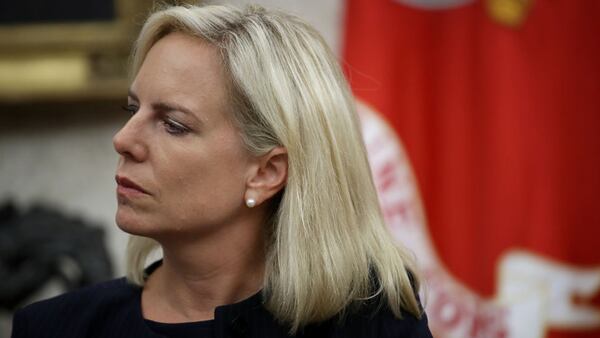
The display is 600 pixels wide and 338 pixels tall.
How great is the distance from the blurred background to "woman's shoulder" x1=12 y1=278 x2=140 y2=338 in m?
0.93

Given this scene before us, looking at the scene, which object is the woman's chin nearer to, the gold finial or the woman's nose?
the woman's nose

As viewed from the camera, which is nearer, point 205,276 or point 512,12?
point 205,276

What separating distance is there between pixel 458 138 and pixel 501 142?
123mm

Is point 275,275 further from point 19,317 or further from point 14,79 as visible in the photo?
point 14,79

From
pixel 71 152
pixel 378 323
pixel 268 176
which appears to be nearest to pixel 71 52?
pixel 71 152

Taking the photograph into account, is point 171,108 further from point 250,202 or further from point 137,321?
point 137,321

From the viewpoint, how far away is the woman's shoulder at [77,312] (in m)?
1.49

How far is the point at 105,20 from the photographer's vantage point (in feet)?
8.35

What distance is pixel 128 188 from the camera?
1.40m

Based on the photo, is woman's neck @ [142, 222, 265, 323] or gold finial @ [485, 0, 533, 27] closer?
woman's neck @ [142, 222, 265, 323]

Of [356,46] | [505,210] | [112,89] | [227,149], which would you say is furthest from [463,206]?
[227,149]

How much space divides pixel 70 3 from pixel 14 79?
28 centimetres

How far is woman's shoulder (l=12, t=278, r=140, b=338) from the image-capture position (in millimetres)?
1494

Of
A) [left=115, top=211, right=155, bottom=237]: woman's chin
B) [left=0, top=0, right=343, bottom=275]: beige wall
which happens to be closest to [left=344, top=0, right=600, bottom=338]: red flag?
[left=0, top=0, right=343, bottom=275]: beige wall
